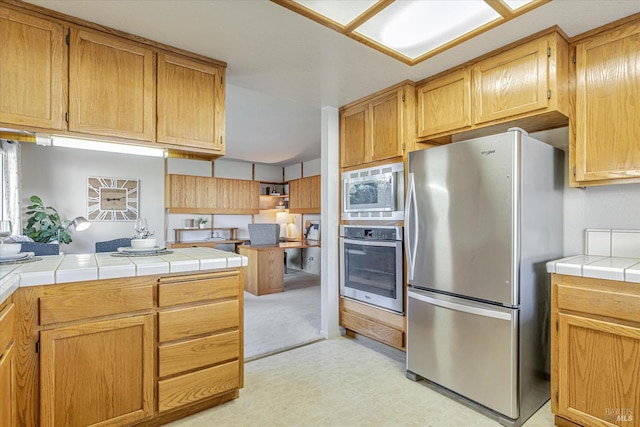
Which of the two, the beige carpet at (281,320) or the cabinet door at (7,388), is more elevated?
the cabinet door at (7,388)

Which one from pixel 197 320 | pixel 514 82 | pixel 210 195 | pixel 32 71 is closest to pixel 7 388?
pixel 197 320

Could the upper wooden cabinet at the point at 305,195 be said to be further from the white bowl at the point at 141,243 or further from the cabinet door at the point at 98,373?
the cabinet door at the point at 98,373

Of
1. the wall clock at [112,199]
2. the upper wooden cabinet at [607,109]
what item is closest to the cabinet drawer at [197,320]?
the upper wooden cabinet at [607,109]

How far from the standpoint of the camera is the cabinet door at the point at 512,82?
192cm

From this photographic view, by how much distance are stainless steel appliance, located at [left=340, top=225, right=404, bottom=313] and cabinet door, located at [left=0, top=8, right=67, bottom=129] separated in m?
2.27

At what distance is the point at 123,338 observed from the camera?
5.53 feet

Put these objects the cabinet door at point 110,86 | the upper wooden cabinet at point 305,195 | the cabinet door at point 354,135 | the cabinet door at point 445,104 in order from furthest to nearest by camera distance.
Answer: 1. the upper wooden cabinet at point 305,195
2. the cabinet door at point 354,135
3. the cabinet door at point 445,104
4. the cabinet door at point 110,86

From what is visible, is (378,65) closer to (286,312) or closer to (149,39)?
(149,39)

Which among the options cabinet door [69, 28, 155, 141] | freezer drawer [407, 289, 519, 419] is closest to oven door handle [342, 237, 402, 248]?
freezer drawer [407, 289, 519, 419]

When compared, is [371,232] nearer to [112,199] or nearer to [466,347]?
[466,347]

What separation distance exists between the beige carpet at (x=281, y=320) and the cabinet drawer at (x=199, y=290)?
3.36 feet

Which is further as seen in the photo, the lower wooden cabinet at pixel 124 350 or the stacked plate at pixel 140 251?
the stacked plate at pixel 140 251

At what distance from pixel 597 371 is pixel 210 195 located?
6603 mm

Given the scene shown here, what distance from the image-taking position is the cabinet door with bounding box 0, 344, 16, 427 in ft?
4.02
